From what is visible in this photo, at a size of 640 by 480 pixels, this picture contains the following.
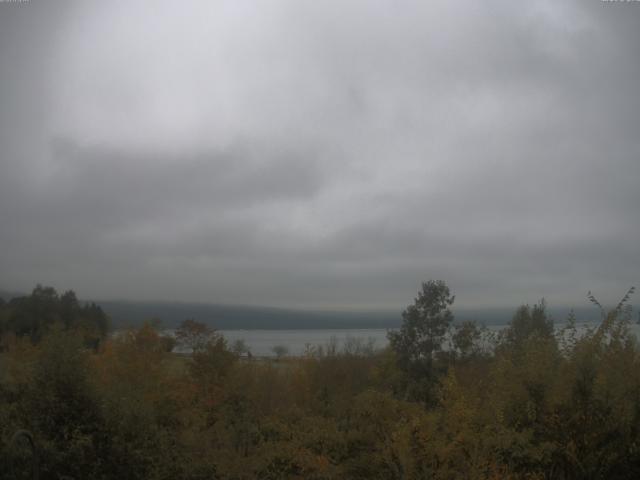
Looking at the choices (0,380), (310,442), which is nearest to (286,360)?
(310,442)

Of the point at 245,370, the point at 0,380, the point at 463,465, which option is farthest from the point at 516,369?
the point at 245,370

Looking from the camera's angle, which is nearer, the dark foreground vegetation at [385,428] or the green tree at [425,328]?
the dark foreground vegetation at [385,428]

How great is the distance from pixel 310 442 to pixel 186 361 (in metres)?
13.5

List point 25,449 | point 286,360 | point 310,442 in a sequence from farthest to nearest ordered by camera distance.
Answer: point 286,360 < point 310,442 < point 25,449

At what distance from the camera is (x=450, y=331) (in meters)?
38.5

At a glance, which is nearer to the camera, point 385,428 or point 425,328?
point 385,428

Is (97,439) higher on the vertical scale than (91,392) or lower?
lower

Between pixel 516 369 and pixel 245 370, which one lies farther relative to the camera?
pixel 245 370

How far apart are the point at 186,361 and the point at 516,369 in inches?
828

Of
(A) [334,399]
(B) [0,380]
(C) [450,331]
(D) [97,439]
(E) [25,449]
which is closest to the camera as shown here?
(E) [25,449]

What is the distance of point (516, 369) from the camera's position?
1544cm

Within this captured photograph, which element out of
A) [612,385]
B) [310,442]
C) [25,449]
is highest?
[612,385]

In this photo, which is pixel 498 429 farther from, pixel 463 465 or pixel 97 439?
pixel 97 439

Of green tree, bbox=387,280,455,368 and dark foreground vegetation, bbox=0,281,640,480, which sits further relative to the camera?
green tree, bbox=387,280,455,368
